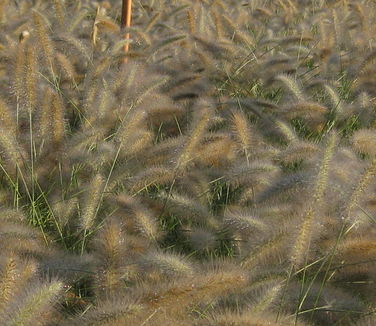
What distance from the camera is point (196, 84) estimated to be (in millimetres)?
3465

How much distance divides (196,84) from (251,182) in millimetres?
1239

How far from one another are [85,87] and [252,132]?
2.73 feet

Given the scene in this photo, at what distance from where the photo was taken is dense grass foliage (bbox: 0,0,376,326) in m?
1.75

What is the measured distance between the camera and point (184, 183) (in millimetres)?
2602

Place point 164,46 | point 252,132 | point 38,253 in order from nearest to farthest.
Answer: point 38,253, point 252,132, point 164,46

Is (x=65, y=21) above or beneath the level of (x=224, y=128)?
above

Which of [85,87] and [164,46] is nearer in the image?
[85,87]

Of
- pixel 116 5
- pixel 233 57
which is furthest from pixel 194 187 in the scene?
pixel 116 5

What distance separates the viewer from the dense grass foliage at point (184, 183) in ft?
5.74

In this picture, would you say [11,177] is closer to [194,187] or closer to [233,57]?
[194,187]

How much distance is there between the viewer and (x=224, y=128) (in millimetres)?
3158

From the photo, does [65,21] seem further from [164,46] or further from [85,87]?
[85,87]

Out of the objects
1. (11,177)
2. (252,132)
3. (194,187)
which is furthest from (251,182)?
(11,177)

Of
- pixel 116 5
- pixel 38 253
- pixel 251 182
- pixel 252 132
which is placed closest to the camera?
pixel 38 253
